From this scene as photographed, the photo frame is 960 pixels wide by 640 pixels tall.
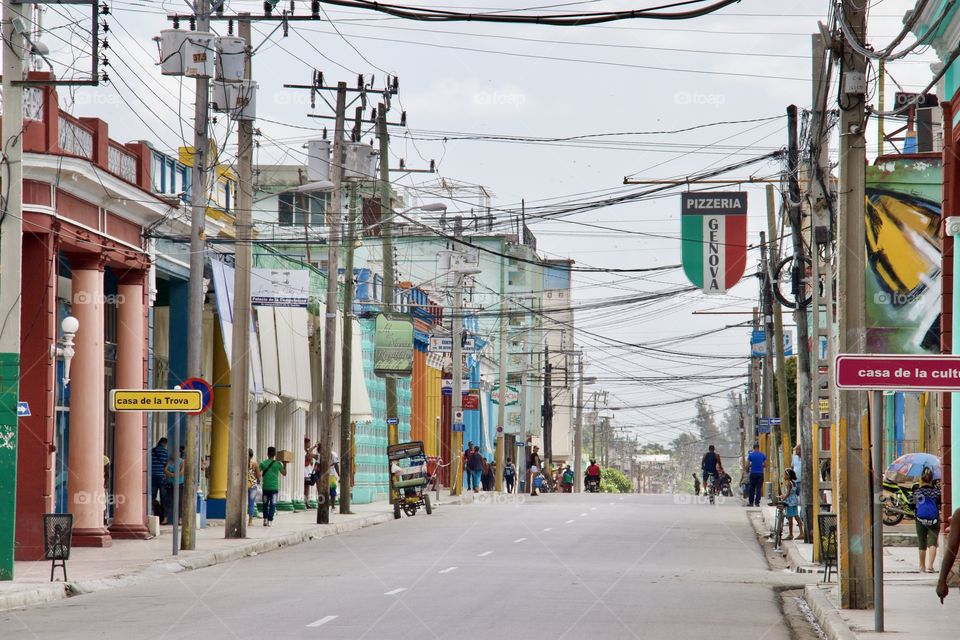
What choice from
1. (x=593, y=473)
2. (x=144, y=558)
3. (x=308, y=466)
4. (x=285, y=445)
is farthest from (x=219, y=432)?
(x=593, y=473)

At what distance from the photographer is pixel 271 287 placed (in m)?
33.8

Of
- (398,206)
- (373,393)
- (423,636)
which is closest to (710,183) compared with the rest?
(423,636)

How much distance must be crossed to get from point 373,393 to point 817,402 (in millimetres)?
28092

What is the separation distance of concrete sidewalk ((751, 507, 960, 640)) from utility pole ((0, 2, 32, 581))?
33.2ft

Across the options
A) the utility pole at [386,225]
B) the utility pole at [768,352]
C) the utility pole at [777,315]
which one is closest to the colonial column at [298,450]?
the utility pole at [386,225]

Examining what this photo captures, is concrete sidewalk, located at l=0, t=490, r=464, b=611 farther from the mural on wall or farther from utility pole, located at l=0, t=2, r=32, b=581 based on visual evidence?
the mural on wall

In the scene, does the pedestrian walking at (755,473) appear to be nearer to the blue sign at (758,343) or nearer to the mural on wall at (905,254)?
the blue sign at (758,343)

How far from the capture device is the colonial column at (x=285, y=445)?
132 feet

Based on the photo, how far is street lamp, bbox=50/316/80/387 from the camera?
24.1 meters

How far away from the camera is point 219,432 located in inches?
1367

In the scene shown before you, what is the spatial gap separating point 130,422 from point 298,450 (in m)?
14.1

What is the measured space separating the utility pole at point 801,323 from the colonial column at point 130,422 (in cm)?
1242

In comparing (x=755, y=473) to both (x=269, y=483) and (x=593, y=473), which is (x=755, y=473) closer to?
(x=269, y=483)

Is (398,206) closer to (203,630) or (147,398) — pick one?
(147,398)
